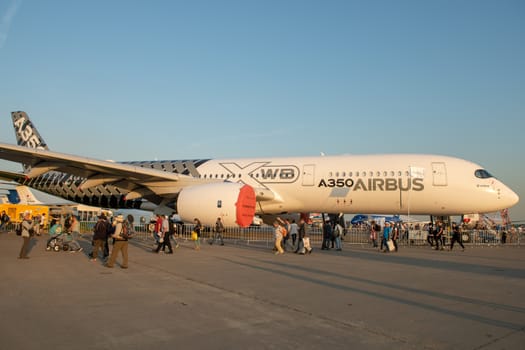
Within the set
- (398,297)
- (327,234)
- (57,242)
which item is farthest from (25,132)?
(398,297)

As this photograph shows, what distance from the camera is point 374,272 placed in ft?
30.9

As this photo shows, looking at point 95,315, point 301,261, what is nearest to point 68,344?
point 95,315

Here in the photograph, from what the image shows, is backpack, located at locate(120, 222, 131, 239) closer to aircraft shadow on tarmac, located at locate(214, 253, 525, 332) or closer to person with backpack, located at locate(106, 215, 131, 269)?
person with backpack, located at locate(106, 215, 131, 269)

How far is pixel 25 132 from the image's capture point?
26.5 m

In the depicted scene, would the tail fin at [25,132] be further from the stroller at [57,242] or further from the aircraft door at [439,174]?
the aircraft door at [439,174]

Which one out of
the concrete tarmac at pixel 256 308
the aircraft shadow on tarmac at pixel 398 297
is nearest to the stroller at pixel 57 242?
the concrete tarmac at pixel 256 308

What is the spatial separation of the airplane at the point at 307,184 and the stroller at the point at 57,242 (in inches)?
140

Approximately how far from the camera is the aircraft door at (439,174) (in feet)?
55.8

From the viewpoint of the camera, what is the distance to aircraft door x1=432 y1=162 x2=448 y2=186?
55.8 ft

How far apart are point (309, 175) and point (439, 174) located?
556 centimetres

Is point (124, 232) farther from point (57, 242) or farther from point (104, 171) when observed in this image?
point (104, 171)

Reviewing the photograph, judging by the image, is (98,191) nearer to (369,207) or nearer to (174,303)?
(369,207)

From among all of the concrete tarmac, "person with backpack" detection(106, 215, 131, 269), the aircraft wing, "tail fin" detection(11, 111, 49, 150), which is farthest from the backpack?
"tail fin" detection(11, 111, 49, 150)

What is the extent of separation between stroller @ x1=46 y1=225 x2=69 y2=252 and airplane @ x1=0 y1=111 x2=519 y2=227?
140 inches
